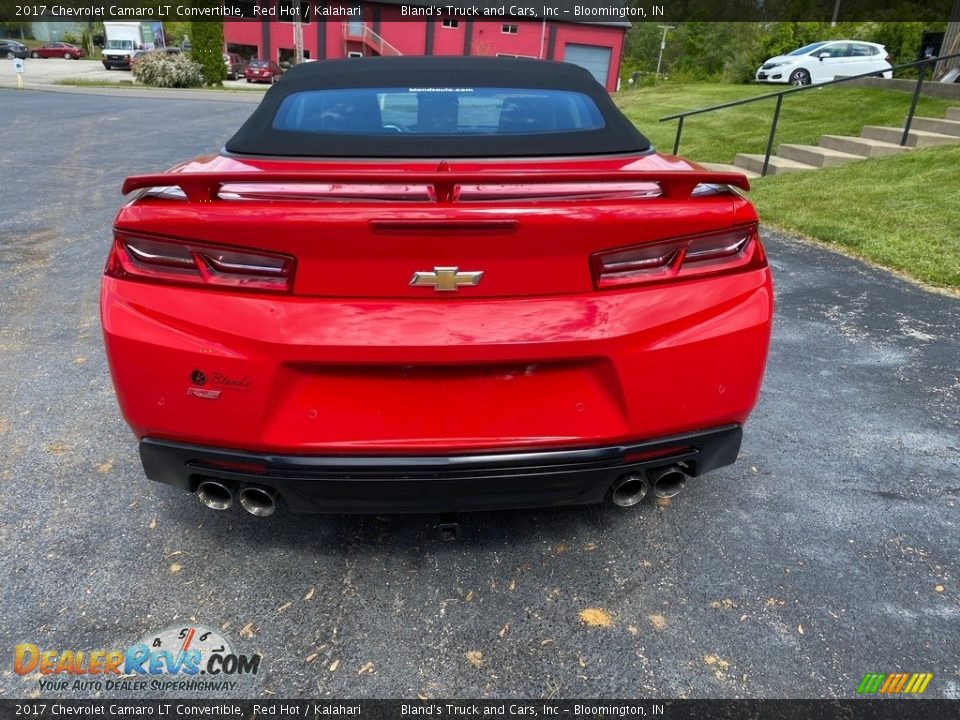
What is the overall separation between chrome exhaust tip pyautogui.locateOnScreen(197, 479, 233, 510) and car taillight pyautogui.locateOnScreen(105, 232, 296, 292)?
0.61m

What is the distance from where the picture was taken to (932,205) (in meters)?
7.25

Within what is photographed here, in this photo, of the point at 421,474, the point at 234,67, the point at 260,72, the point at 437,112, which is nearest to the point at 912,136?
the point at 437,112

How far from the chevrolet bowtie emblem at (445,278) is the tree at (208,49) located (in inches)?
1559

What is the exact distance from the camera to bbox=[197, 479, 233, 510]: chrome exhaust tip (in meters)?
1.99

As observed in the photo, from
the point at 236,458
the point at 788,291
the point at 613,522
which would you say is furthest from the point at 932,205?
the point at 236,458

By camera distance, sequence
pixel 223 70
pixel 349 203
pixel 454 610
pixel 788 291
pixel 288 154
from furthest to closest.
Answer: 1. pixel 223 70
2. pixel 788 291
3. pixel 288 154
4. pixel 454 610
5. pixel 349 203

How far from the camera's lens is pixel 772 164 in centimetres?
1088

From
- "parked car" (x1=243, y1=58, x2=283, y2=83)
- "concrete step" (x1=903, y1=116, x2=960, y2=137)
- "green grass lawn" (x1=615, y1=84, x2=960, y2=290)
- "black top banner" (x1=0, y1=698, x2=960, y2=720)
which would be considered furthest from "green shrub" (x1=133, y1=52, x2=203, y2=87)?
"black top banner" (x1=0, y1=698, x2=960, y2=720)

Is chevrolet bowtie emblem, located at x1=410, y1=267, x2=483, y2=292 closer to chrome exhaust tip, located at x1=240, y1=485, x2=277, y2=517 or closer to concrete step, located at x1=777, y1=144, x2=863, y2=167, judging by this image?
chrome exhaust tip, located at x1=240, y1=485, x2=277, y2=517

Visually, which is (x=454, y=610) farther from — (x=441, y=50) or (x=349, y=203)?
(x=441, y=50)

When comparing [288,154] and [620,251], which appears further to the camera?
[288,154]

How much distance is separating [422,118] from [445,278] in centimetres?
138

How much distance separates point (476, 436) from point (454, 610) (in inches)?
24.5

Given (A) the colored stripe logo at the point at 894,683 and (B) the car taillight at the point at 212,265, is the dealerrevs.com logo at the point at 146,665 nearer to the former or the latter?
(B) the car taillight at the point at 212,265
